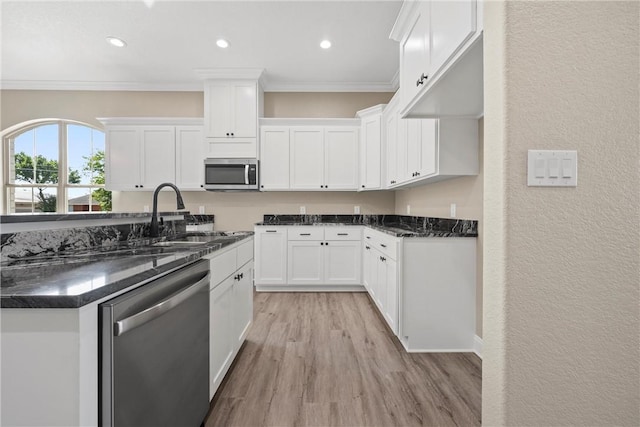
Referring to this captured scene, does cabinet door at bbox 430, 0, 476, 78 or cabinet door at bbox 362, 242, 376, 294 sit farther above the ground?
cabinet door at bbox 430, 0, 476, 78

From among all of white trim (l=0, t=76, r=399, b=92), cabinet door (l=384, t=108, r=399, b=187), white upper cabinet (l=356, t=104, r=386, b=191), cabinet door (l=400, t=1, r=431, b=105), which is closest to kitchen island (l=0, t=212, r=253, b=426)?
cabinet door (l=400, t=1, r=431, b=105)

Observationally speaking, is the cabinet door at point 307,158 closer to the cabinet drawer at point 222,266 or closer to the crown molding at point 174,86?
the crown molding at point 174,86

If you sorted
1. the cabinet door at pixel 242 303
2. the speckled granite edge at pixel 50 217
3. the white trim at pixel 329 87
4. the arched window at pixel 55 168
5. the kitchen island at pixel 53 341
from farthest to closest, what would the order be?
the arched window at pixel 55 168
the white trim at pixel 329 87
the cabinet door at pixel 242 303
the speckled granite edge at pixel 50 217
the kitchen island at pixel 53 341

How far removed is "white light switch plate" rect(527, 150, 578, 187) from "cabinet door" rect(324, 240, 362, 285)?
10.2 ft

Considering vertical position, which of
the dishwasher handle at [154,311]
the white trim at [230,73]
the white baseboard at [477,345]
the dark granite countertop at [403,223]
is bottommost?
the white baseboard at [477,345]

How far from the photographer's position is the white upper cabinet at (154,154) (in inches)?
169

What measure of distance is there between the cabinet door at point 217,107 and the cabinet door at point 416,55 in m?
2.75

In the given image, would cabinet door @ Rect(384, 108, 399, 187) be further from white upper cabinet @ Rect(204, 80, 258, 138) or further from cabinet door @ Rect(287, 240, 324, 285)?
white upper cabinet @ Rect(204, 80, 258, 138)

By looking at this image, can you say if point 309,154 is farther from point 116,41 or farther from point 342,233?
point 116,41

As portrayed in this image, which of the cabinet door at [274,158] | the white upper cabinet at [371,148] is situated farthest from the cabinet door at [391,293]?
the cabinet door at [274,158]

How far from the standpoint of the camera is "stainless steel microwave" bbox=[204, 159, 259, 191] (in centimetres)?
413

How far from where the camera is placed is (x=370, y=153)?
4.07 meters

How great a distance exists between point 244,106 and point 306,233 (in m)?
1.95

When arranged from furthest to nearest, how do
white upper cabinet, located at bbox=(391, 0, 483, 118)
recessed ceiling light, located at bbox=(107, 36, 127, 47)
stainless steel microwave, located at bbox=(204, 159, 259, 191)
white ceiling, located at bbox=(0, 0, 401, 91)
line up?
1. stainless steel microwave, located at bbox=(204, 159, 259, 191)
2. recessed ceiling light, located at bbox=(107, 36, 127, 47)
3. white ceiling, located at bbox=(0, 0, 401, 91)
4. white upper cabinet, located at bbox=(391, 0, 483, 118)
